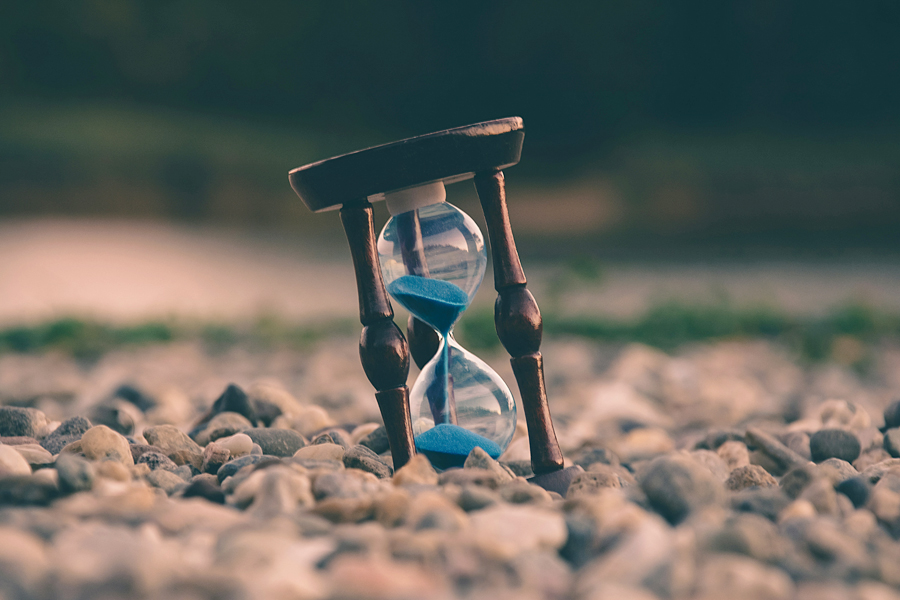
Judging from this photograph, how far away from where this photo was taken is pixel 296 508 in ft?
4.10

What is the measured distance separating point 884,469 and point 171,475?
150 centimetres

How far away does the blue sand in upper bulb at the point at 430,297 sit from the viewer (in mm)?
1629

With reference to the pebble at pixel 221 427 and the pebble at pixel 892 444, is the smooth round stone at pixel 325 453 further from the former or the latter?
the pebble at pixel 892 444

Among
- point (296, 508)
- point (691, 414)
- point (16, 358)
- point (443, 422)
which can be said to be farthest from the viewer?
point (16, 358)

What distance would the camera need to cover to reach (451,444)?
1.70m

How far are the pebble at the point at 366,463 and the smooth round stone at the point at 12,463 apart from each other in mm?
614

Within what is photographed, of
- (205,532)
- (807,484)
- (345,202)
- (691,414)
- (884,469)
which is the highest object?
(345,202)

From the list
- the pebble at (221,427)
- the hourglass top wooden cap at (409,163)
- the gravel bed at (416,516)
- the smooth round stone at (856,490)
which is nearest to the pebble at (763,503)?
the gravel bed at (416,516)

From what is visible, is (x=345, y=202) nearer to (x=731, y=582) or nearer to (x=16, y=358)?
(x=731, y=582)

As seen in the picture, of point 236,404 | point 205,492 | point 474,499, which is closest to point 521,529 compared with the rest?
point 474,499

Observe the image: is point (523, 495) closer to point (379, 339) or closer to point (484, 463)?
point (484, 463)

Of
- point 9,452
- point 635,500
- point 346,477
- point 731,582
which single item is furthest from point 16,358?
point 731,582

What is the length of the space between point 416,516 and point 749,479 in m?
0.79

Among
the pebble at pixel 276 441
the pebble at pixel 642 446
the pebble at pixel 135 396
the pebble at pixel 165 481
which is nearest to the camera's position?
the pebble at pixel 165 481
